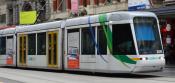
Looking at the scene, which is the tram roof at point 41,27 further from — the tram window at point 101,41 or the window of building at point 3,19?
the window of building at point 3,19

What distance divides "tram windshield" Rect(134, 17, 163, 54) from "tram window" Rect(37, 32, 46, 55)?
789 cm

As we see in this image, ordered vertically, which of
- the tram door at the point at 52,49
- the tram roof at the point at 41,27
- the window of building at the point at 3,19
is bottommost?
the tram door at the point at 52,49

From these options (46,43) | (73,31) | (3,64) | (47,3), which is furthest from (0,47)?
(47,3)

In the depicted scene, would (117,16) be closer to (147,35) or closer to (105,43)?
(105,43)

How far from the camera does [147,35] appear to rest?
2105 centimetres

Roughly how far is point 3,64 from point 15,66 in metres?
2.33

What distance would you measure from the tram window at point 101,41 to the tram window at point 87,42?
0.43 metres

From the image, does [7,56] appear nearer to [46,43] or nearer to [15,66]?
[15,66]

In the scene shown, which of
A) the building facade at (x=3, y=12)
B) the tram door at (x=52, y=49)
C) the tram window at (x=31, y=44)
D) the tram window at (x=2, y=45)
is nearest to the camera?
the tram door at (x=52, y=49)

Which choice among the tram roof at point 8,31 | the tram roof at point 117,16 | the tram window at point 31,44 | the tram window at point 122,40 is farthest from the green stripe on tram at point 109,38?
the tram roof at point 8,31

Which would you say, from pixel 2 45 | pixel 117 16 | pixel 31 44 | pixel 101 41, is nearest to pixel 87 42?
A: pixel 101 41

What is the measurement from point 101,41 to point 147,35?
227 cm

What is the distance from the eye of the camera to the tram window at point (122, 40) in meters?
20.6

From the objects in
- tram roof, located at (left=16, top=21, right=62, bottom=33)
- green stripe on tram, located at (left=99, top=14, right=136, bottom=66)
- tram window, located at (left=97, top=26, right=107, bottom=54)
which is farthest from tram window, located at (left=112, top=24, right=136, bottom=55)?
tram roof, located at (left=16, top=21, right=62, bottom=33)
